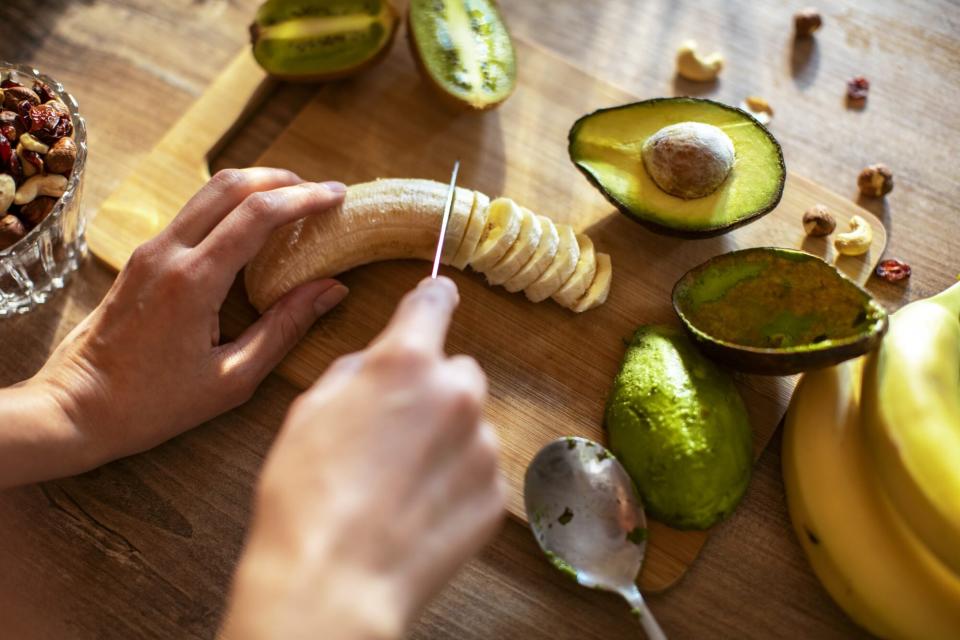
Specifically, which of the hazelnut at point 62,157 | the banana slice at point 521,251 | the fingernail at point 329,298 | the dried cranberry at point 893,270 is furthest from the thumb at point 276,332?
the dried cranberry at point 893,270

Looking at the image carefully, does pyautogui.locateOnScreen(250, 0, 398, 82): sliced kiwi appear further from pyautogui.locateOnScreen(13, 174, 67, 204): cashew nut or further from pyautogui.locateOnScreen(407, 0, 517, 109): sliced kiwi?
pyautogui.locateOnScreen(13, 174, 67, 204): cashew nut

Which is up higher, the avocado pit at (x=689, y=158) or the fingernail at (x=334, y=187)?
the avocado pit at (x=689, y=158)

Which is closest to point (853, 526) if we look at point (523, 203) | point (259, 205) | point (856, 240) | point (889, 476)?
point (889, 476)

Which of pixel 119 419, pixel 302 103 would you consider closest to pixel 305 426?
pixel 119 419

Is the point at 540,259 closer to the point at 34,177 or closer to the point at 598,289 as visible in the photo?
the point at 598,289

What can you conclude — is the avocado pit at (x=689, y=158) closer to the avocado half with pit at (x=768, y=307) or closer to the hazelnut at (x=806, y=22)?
the avocado half with pit at (x=768, y=307)

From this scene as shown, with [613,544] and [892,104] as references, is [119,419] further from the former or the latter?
[892,104]
